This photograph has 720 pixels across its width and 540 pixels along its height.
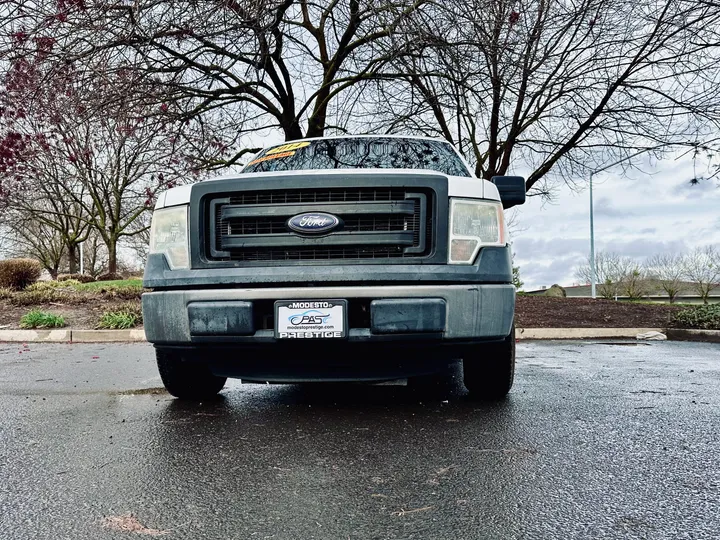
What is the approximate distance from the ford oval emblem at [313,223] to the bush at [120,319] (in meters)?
8.19

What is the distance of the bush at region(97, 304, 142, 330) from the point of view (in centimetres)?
1062

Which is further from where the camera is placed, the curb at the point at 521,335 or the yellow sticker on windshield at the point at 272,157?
the curb at the point at 521,335

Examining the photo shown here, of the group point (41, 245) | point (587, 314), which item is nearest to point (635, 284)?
point (587, 314)

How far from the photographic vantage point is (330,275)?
A: 130 inches

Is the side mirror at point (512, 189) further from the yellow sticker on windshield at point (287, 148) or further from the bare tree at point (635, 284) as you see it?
A: the bare tree at point (635, 284)

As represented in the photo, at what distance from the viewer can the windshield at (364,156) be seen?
4727 millimetres

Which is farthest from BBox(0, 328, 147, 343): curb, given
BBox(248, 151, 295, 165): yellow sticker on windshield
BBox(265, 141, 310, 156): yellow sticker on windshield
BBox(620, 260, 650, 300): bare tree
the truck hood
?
BBox(620, 260, 650, 300): bare tree

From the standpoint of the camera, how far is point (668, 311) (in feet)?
41.7

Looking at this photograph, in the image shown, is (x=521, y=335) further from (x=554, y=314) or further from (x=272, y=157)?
(x=272, y=157)

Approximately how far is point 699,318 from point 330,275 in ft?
32.9

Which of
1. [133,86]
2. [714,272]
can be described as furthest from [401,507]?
[714,272]

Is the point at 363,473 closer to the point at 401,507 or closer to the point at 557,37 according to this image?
the point at 401,507

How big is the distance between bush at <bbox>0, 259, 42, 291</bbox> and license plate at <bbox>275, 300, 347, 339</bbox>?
14.7 metres

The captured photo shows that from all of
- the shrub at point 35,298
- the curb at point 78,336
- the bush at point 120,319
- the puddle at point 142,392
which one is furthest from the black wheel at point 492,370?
the shrub at point 35,298
